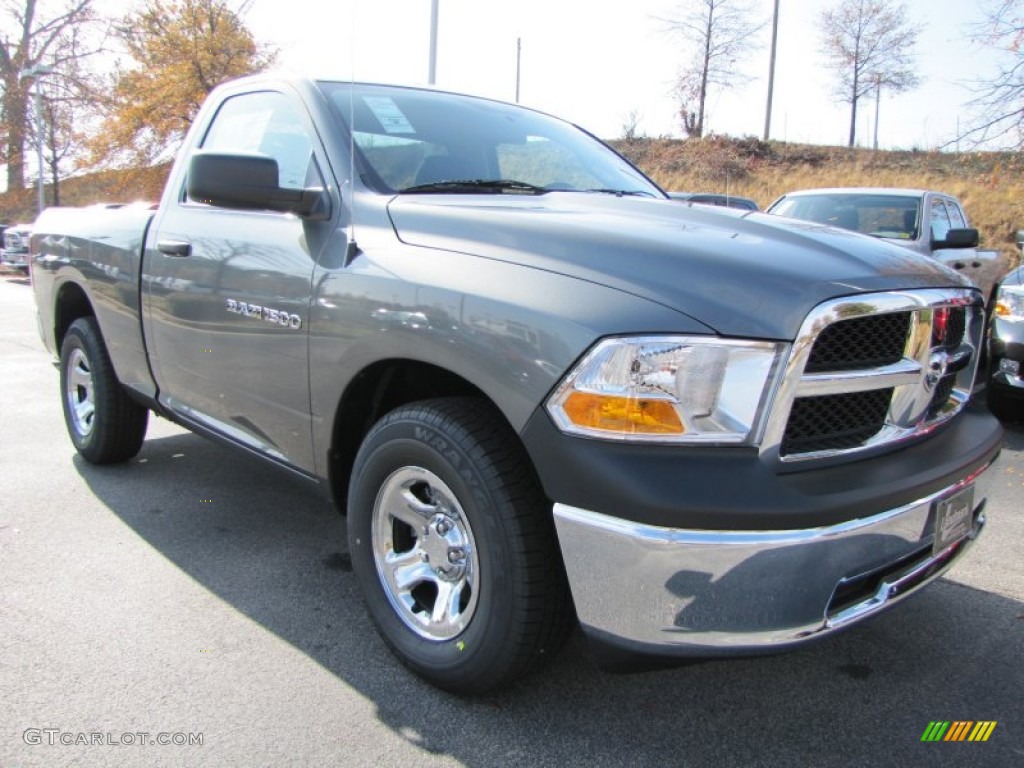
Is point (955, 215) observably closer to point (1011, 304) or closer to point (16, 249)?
point (1011, 304)

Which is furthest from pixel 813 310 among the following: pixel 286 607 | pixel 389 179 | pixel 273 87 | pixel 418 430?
pixel 273 87

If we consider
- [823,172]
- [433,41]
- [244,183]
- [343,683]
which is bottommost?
[343,683]

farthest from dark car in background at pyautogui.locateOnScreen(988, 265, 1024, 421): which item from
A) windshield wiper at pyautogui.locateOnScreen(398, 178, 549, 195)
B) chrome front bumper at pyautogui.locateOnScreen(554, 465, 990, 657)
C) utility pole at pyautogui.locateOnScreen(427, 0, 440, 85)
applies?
utility pole at pyautogui.locateOnScreen(427, 0, 440, 85)

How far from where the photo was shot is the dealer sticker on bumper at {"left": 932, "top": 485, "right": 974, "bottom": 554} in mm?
2061

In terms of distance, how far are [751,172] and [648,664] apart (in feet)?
87.4

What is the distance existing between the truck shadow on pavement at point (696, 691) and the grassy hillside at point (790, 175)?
16.6 metres

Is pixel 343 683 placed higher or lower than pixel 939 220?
lower

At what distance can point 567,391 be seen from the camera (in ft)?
6.04

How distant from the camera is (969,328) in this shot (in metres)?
2.45

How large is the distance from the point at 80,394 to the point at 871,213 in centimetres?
710

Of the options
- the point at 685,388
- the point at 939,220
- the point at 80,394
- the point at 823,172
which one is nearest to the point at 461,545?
the point at 685,388

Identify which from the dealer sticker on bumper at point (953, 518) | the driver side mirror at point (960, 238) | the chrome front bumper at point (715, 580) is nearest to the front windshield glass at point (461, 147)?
the chrome front bumper at point (715, 580)

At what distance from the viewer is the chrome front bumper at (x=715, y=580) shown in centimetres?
171

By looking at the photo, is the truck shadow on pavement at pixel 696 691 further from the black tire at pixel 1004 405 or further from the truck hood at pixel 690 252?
the black tire at pixel 1004 405
